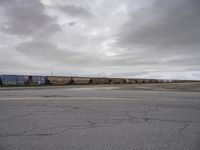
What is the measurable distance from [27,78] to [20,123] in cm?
3334

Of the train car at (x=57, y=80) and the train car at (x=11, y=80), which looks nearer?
the train car at (x=11, y=80)

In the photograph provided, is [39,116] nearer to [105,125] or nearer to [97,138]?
[105,125]

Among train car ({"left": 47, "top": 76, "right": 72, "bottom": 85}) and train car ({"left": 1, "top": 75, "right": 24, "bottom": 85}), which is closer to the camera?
train car ({"left": 1, "top": 75, "right": 24, "bottom": 85})

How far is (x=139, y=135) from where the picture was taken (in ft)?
14.8

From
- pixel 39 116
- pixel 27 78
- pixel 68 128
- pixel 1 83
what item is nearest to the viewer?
pixel 68 128

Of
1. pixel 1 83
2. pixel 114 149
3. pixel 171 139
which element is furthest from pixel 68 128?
pixel 1 83

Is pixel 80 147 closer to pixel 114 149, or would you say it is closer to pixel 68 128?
pixel 114 149

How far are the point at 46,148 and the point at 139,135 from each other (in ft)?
6.70

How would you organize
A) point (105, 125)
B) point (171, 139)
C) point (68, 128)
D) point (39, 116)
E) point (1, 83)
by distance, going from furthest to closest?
point (1, 83) < point (39, 116) < point (105, 125) < point (68, 128) < point (171, 139)

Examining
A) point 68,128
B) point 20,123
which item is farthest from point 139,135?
point 20,123

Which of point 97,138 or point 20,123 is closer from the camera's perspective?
point 97,138

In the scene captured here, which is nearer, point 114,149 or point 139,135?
point 114,149

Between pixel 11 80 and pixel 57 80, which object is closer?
pixel 11 80

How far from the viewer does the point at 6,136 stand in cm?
441
